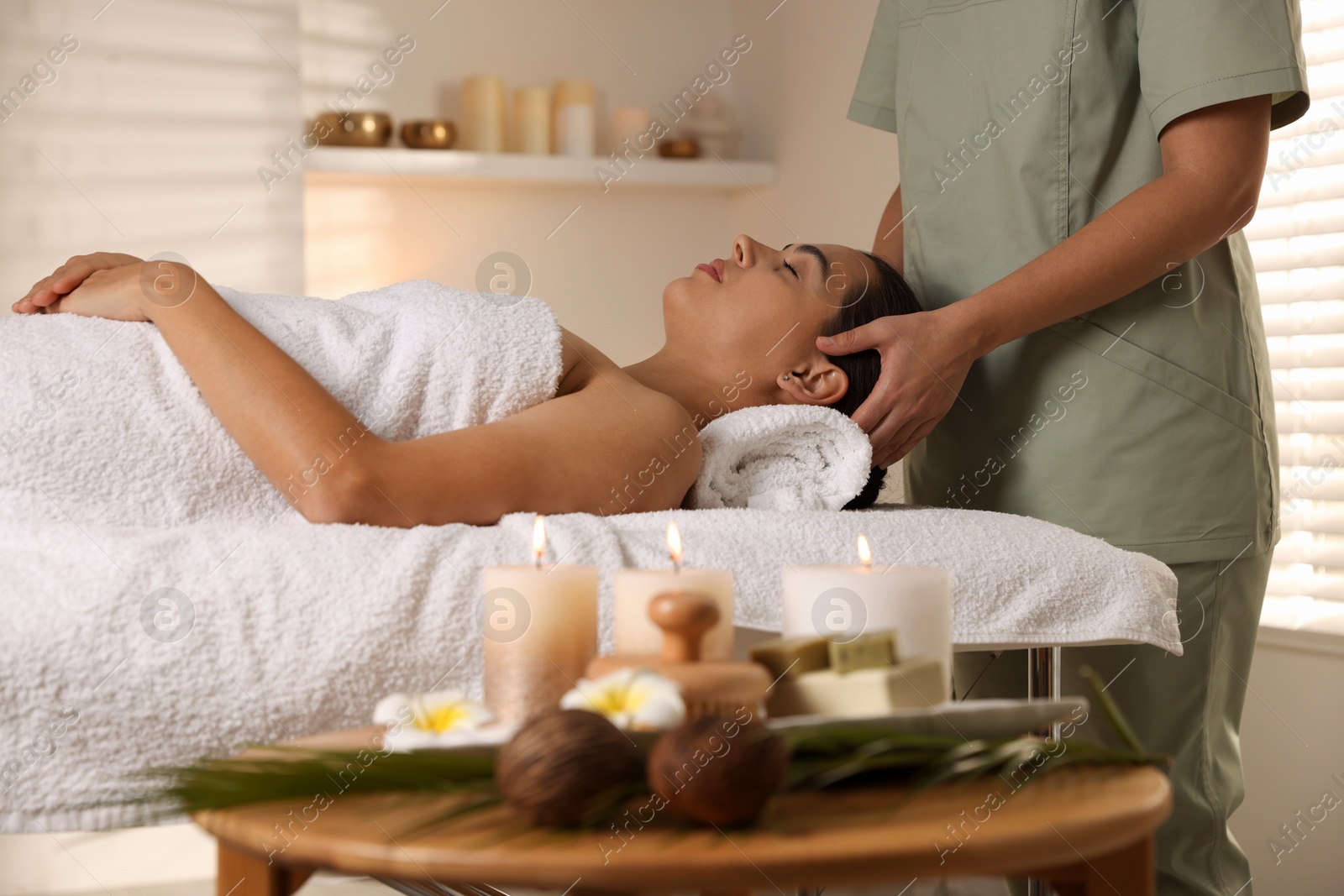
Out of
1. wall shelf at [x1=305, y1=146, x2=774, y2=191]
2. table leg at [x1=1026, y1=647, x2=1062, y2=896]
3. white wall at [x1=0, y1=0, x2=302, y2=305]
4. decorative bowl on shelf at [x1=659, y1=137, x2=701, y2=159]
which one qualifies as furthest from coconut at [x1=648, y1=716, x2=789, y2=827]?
decorative bowl on shelf at [x1=659, y1=137, x2=701, y2=159]

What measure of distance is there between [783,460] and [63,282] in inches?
32.5

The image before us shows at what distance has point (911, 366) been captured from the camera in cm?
121

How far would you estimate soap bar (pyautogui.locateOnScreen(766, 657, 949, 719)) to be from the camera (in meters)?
0.58

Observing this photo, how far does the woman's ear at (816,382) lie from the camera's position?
4.54 ft

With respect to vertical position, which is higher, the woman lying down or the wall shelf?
the wall shelf

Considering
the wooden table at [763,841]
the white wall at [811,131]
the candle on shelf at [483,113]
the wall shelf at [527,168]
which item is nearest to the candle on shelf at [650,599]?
the wooden table at [763,841]

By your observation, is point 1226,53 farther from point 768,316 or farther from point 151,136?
point 151,136

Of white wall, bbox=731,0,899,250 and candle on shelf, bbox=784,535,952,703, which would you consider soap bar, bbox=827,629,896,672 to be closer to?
candle on shelf, bbox=784,535,952,703

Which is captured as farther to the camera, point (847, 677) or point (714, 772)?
point (847, 677)

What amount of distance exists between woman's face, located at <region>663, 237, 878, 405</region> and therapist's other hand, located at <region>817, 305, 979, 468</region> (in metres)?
0.12

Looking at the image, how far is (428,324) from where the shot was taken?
1146mm

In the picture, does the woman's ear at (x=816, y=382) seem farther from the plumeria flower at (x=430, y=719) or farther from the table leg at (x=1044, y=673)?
the plumeria flower at (x=430, y=719)

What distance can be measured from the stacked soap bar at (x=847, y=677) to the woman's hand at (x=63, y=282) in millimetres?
983

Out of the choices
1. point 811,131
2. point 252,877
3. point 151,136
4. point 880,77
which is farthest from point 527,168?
point 252,877
